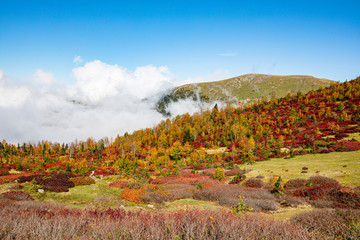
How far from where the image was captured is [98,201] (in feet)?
42.0

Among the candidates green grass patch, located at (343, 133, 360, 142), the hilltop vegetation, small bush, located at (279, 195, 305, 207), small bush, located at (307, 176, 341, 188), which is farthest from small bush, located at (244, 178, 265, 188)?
green grass patch, located at (343, 133, 360, 142)

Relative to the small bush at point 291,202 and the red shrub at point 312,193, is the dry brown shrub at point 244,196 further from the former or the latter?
the red shrub at point 312,193

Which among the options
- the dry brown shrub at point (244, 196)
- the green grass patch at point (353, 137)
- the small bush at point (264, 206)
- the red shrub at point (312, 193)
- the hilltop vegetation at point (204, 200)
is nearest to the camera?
the hilltop vegetation at point (204, 200)

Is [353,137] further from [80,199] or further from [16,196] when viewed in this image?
[16,196]

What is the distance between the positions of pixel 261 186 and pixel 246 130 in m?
56.8

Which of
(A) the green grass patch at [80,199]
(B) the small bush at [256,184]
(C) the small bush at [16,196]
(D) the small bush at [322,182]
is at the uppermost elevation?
(C) the small bush at [16,196]

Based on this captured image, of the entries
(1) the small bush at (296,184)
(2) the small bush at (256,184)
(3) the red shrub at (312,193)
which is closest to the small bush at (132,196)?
(2) the small bush at (256,184)

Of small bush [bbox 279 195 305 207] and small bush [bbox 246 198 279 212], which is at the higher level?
small bush [bbox 246 198 279 212]

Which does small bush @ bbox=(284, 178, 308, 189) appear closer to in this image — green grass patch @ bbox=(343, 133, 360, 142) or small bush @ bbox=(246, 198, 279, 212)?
small bush @ bbox=(246, 198, 279, 212)

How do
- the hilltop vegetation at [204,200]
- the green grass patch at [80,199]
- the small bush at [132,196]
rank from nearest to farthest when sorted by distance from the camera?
the hilltop vegetation at [204,200], the green grass patch at [80,199], the small bush at [132,196]

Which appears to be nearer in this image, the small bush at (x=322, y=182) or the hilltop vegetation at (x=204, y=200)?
the hilltop vegetation at (x=204, y=200)

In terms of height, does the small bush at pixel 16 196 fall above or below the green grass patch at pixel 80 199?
above

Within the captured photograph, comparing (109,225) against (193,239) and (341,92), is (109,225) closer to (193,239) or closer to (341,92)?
(193,239)

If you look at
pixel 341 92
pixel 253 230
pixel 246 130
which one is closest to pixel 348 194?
pixel 253 230
